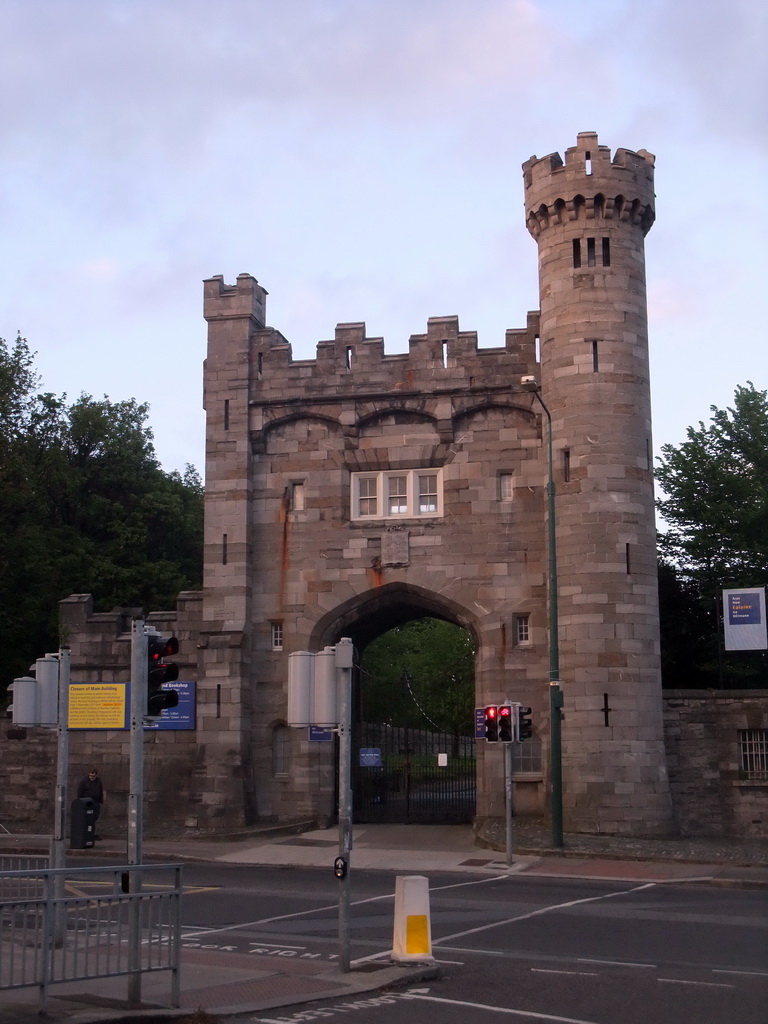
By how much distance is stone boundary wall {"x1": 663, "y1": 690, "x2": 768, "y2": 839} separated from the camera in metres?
28.2

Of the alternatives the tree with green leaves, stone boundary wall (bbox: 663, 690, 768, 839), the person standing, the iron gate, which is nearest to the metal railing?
the person standing

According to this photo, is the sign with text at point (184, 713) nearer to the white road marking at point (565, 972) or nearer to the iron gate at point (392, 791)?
the iron gate at point (392, 791)

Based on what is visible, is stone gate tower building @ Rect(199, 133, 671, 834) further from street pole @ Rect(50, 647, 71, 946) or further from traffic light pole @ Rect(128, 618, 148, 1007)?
traffic light pole @ Rect(128, 618, 148, 1007)

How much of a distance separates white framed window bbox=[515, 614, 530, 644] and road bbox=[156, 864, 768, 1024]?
26.5 feet

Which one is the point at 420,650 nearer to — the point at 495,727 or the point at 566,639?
the point at 566,639

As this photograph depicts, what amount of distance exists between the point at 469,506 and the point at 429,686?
95.0 ft

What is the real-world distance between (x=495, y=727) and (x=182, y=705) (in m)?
9.43

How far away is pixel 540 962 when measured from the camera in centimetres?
1297

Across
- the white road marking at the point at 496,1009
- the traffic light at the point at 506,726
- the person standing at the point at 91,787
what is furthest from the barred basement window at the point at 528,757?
the white road marking at the point at 496,1009

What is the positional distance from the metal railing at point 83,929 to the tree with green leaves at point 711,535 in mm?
26911

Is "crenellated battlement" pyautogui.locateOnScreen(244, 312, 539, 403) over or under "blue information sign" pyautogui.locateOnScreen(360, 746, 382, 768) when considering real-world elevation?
over

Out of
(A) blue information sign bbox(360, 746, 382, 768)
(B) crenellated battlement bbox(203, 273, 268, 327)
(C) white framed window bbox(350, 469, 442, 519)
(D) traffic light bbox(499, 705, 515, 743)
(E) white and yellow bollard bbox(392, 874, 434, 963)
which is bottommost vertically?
→ (E) white and yellow bollard bbox(392, 874, 434, 963)

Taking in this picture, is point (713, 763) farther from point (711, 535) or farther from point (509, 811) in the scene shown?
point (711, 535)

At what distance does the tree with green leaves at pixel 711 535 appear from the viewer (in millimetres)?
37281
